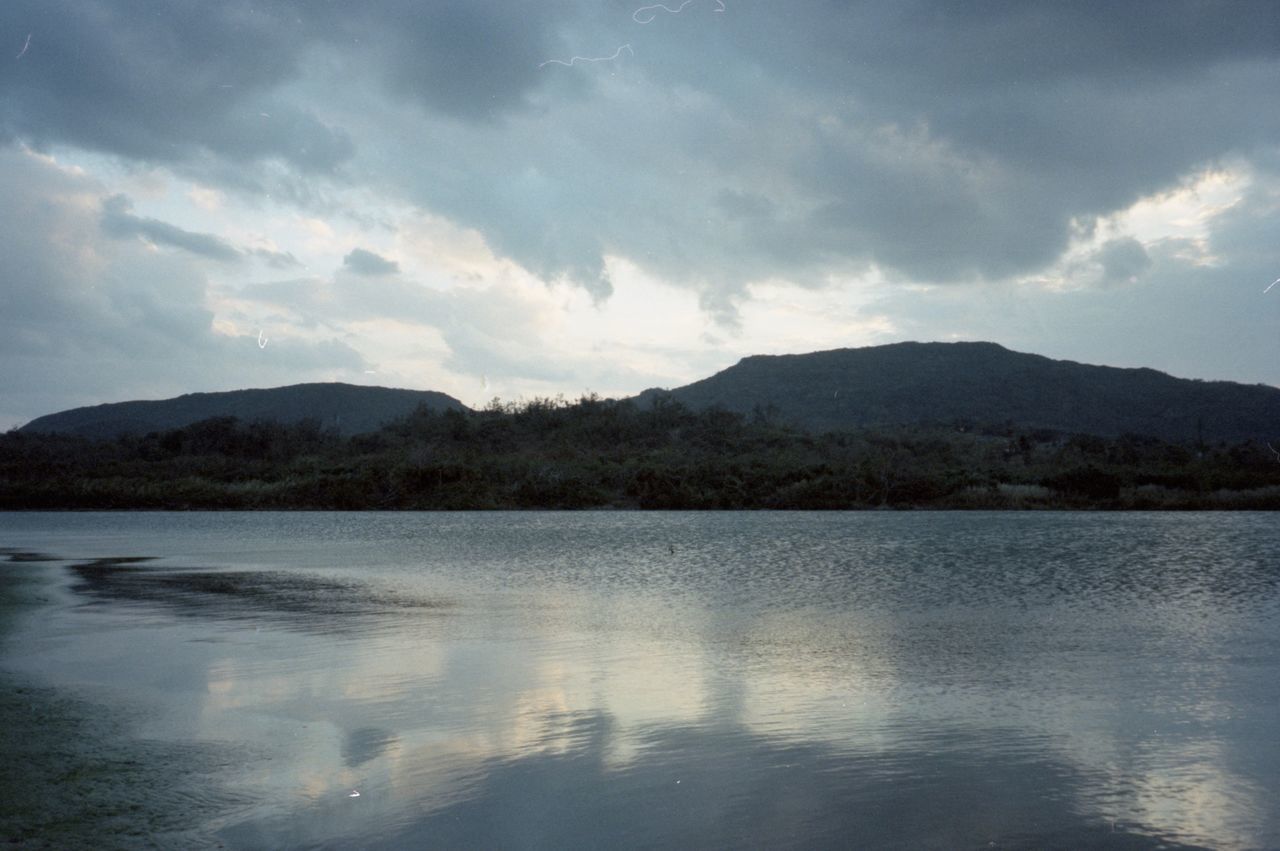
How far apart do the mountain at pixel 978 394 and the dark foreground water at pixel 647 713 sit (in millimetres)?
93706

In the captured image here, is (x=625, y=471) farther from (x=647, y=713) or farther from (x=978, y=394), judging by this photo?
(x=978, y=394)

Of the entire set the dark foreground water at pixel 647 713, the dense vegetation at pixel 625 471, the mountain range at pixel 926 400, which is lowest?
the dark foreground water at pixel 647 713

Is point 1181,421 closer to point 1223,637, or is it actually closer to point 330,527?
point 330,527

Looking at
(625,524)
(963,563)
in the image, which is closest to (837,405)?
(625,524)

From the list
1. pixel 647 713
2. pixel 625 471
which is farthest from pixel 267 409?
pixel 647 713

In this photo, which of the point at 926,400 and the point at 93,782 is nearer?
the point at 93,782

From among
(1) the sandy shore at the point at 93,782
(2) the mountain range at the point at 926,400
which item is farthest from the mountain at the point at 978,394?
(1) the sandy shore at the point at 93,782

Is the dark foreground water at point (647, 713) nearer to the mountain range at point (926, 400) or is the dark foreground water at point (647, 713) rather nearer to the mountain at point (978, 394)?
the mountain at point (978, 394)

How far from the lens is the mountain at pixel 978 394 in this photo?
12912 centimetres

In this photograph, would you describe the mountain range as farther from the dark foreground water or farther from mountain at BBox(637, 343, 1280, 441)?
the dark foreground water

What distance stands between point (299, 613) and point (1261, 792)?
1243cm

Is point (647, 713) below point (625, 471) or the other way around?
below

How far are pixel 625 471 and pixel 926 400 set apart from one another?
8600 centimetres

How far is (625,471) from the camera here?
7069cm
